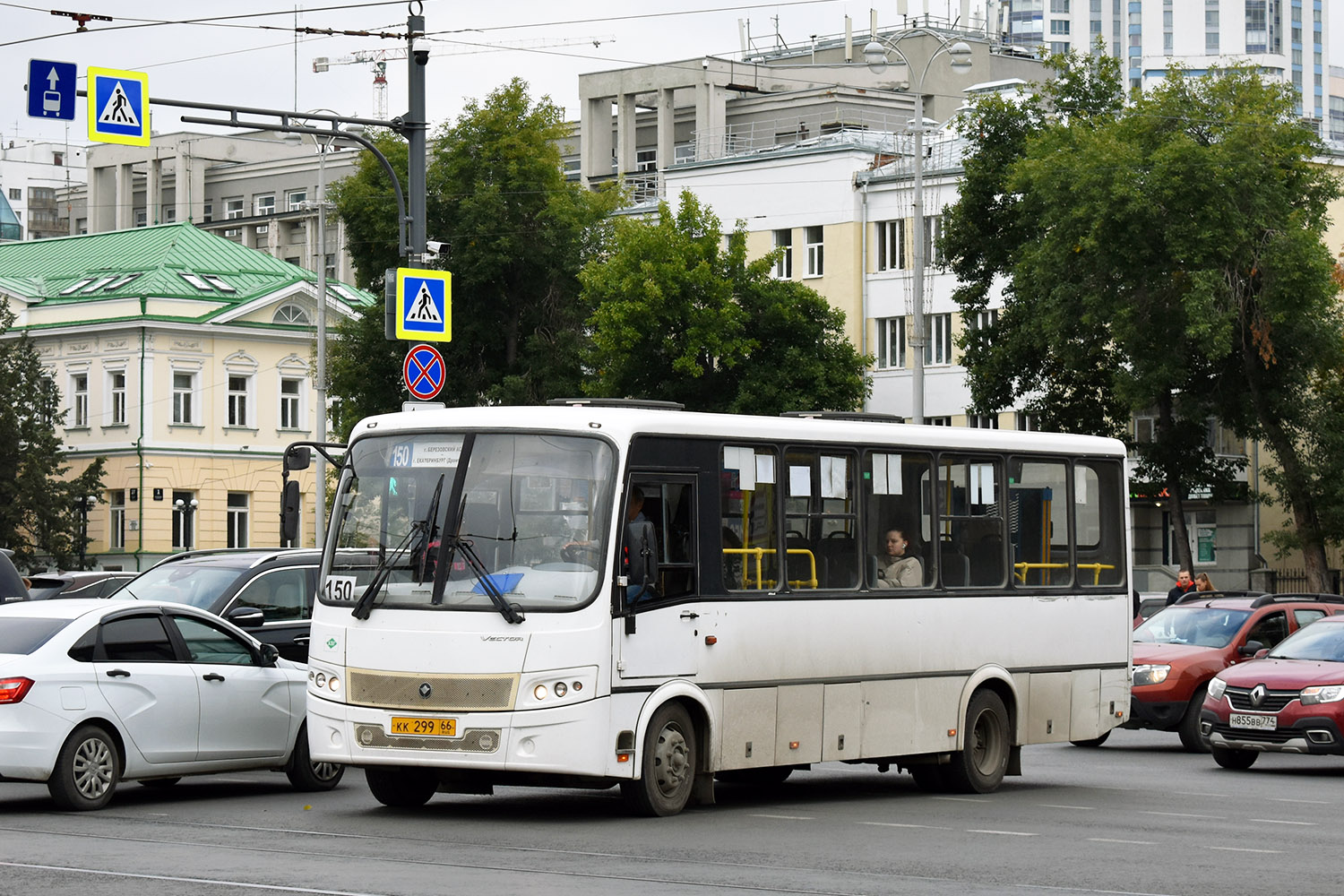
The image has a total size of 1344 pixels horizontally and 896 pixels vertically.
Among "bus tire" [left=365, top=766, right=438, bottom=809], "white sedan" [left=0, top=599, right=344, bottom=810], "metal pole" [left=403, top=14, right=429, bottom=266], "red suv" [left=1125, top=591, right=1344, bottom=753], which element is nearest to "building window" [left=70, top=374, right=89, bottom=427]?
"metal pole" [left=403, top=14, right=429, bottom=266]

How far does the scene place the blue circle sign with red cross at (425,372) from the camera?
2383 cm

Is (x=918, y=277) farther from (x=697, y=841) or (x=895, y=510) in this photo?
(x=697, y=841)

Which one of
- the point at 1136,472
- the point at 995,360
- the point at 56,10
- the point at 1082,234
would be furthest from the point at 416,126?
the point at 1136,472

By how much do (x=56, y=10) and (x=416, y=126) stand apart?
4.02 meters

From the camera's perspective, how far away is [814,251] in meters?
69.6

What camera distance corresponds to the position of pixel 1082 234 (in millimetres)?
45906

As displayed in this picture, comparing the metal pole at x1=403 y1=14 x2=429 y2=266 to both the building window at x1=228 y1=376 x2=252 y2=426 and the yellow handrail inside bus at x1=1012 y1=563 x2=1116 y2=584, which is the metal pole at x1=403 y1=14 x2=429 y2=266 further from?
the building window at x1=228 y1=376 x2=252 y2=426

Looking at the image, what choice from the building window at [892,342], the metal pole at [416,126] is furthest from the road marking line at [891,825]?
the building window at [892,342]

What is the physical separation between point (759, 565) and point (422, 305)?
9466mm

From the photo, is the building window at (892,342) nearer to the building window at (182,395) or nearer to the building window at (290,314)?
the building window at (290,314)

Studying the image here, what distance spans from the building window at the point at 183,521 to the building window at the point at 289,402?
201 inches

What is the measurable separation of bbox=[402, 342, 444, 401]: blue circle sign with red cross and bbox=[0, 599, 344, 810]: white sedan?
21.7ft

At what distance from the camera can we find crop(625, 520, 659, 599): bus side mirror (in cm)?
1500

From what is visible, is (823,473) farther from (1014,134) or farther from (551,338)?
(551,338)
